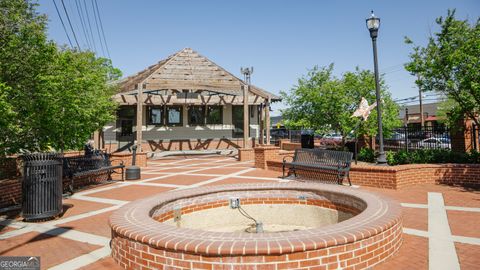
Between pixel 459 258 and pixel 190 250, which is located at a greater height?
pixel 190 250

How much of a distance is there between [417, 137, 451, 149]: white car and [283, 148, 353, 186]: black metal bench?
662cm

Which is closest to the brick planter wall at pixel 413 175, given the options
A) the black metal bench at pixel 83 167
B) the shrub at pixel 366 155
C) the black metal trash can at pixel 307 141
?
the shrub at pixel 366 155

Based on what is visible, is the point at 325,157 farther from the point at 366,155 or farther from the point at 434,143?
the point at 434,143

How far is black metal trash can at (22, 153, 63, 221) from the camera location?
20.0ft

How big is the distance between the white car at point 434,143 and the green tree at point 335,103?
1.66 m

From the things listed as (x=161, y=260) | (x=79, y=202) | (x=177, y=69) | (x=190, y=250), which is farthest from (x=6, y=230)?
(x=177, y=69)

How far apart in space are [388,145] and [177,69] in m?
13.4

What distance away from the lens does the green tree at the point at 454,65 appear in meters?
8.92

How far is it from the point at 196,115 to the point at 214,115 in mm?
1528

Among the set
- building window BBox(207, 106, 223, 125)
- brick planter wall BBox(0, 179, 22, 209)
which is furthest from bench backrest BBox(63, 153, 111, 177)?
building window BBox(207, 106, 223, 125)

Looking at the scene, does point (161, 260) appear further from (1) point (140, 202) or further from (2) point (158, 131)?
(2) point (158, 131)

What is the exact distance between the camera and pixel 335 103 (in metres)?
14.3

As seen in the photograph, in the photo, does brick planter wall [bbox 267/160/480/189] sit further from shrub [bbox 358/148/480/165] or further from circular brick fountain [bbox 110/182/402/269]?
circular brick fountain [bbox 110/182/402/269]

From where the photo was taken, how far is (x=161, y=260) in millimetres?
3359
